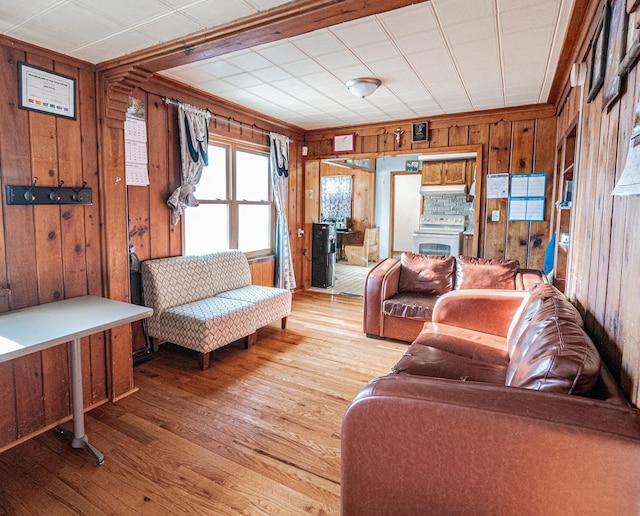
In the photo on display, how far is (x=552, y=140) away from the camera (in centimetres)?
416

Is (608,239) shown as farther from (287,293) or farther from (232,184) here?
(232,184)

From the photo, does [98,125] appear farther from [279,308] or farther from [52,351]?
[279,308]

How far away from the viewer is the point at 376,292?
379 centimetres

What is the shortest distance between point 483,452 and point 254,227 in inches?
162

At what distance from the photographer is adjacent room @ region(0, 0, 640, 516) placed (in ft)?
3.91

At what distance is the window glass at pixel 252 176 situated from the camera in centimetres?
458

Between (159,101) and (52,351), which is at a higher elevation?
(159,101)

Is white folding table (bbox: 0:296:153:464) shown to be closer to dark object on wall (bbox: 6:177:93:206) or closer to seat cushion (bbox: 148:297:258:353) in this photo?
dark object on wall (bbox: 6:177:93:206)

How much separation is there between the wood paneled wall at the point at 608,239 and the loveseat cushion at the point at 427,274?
1451 mm

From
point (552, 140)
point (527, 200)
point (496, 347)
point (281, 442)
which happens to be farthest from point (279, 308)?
point (552, 140)

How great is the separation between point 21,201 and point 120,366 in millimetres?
1207

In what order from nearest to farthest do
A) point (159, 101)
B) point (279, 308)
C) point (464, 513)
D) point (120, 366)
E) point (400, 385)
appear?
point (464, 513) < point (400, 385) < point (120, 366) < point (159, 101) < point (279, 308)

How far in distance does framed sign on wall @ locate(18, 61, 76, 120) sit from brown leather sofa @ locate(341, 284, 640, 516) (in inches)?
93.5

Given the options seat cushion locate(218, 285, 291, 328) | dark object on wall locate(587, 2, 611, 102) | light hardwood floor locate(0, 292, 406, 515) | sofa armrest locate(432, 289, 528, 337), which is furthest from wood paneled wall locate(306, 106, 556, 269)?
seat cushion locate(218, 285, 291, 328)
